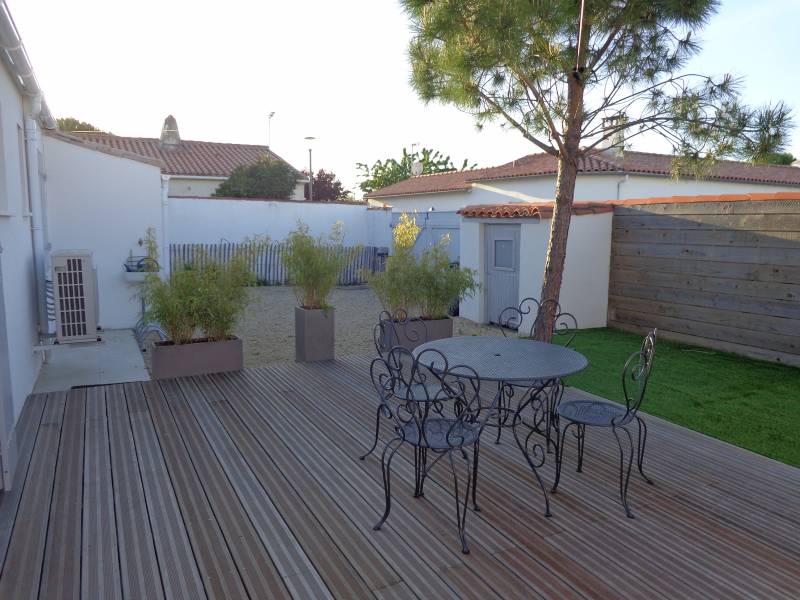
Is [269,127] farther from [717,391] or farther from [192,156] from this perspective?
[717,391]

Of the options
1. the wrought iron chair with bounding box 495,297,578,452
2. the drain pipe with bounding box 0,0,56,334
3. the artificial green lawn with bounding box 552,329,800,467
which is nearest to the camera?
the artificial green lawn with bounding box 552,329,800,467

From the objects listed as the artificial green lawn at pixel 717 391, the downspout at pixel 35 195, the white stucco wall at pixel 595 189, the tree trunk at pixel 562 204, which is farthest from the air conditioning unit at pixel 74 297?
the white stucco wall at pixel 595 189

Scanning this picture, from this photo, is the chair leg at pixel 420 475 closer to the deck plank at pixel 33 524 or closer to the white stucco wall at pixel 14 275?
the deck plank at pixel 33 524

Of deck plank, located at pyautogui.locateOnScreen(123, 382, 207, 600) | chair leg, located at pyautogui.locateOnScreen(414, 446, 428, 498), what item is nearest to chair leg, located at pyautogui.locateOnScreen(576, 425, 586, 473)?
chair leg, located at pyautogui.locateOnScreen(414, 446, 428, 498)

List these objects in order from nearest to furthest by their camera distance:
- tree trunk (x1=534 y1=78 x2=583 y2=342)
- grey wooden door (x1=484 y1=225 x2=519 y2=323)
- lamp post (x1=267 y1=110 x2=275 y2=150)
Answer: tree trunk (x1=534 y1=78 x2=583 y2=342)
grey wooden door (x1=484 y1=225 x2=519 y2=323)
lamp post (x1=267 y1=110 x2=275 y2=150)

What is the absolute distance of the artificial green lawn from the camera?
14.0 feet

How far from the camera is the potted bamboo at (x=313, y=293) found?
6285 millimetres

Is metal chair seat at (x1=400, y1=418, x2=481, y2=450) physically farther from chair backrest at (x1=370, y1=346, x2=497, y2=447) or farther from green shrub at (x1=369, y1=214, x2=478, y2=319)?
green shrub at (x1=369, y1=214, x2=478, y2=319)

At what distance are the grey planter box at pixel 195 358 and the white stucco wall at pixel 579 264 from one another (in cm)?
443

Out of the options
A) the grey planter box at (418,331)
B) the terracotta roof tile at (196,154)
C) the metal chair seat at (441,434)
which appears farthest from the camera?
the terracotta roof tile at (196,154)

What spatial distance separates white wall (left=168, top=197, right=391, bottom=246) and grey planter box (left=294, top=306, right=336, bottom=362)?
28.6ft

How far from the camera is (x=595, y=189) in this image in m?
13.8

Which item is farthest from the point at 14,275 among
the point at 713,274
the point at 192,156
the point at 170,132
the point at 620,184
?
the point at 170,132

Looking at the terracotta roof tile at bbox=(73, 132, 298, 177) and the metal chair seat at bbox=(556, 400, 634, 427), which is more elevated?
the terracotta roof tile at bbox=(73, 132, 298, 177)
